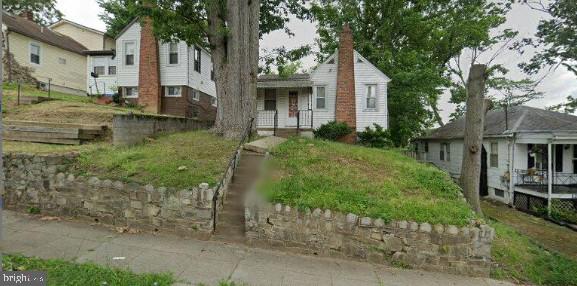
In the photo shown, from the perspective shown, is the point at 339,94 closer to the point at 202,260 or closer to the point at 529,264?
the point at 529,264

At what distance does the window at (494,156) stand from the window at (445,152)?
4454mm

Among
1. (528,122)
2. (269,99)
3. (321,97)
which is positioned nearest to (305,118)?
(321,97)

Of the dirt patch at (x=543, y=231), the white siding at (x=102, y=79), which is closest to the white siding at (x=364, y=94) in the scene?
the dirt patch at (x=543, y=231)

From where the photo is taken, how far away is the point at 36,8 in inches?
1208

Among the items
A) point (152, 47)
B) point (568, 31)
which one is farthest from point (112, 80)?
point (568, 31)

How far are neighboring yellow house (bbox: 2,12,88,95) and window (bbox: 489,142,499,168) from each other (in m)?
26.3

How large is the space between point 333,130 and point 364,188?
8.51 m

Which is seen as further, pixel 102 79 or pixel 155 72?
pixel 102 79

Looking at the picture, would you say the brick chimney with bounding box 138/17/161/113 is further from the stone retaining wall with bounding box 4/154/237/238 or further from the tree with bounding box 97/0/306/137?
the stone retaining wall with bounding box 4/154/237/238

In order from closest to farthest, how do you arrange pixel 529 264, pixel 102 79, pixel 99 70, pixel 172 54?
pixel 529 264 < pixel 172 54 < pixel 102 79 < pixel 99 70

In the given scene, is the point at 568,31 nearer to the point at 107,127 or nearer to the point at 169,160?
the point at 169,160

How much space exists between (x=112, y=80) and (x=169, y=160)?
51.0ft

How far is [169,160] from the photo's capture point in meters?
7.05

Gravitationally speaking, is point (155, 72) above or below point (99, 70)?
below
